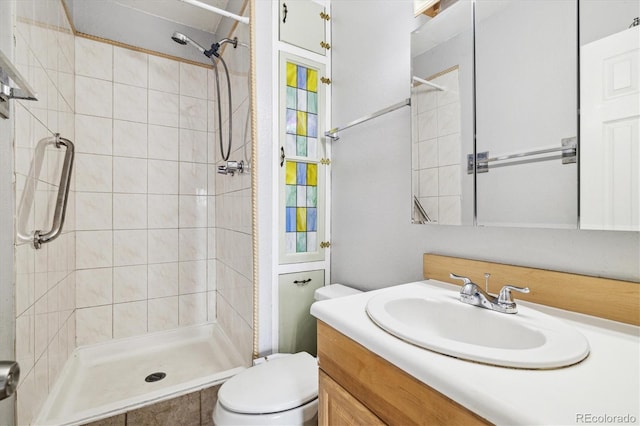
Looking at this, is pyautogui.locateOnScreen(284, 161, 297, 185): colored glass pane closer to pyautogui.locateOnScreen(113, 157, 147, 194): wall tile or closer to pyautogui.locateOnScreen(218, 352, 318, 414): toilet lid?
pyautogui.locateOnScreen(218, 352, 318, 414): toilet lid

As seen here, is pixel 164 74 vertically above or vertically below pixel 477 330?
above

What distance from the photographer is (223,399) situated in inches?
42.1

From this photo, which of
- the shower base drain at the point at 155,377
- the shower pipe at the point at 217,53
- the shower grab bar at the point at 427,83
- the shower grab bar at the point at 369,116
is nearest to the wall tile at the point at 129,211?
the shower pipe at the point at 217,53

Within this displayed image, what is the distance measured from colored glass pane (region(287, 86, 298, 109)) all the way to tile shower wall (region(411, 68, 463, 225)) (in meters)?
0.68

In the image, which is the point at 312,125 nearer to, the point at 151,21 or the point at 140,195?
the point at 140,195

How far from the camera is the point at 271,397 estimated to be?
108 cm

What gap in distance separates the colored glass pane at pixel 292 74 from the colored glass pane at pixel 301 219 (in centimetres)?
69

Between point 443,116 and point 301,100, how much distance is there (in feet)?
2.74

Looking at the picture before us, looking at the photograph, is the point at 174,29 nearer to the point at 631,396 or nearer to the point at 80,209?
the point at 80,209

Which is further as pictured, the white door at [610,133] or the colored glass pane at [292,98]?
the colored glass pane at [292,98]

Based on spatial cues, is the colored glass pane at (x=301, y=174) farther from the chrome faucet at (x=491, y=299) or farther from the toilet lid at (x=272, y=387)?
the chrome faucet at (x=491, y=299)

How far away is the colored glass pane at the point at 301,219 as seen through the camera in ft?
5.35

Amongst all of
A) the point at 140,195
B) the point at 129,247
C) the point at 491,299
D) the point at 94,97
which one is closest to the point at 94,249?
the point at 129,247

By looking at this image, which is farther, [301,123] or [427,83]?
[301,123]
